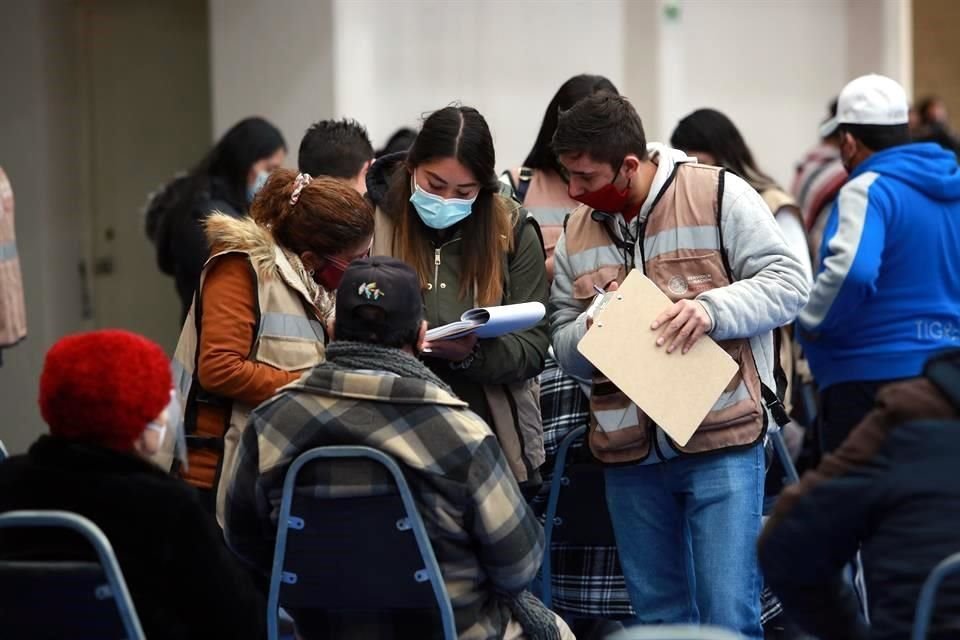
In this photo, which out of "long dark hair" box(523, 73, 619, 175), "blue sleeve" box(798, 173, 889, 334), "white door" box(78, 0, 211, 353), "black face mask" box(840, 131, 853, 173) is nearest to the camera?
"blue sleeve" box(798, 173, 889, 334)

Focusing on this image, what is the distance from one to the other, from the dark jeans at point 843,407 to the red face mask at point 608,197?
1358 mm

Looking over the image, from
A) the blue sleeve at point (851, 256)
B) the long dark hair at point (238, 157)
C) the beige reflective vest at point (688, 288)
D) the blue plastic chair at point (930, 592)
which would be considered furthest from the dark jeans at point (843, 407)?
the long dark hair at point (238, 157)

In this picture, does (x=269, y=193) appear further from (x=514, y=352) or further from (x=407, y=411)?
(x=407, y=411)

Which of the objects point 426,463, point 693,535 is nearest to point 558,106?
point 693,535

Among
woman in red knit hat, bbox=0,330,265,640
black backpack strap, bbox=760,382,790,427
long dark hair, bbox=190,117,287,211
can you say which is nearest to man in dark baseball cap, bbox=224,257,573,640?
woman in red knit hat, bbox=0,330,265,640

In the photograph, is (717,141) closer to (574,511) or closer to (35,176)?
(574,511)

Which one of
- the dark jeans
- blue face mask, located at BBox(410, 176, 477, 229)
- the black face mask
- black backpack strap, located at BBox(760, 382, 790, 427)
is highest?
the black face mask

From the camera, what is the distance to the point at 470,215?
407 cm

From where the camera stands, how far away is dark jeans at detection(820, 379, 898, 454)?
475 centimetres

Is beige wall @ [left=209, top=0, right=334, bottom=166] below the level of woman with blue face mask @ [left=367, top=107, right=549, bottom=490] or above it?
above

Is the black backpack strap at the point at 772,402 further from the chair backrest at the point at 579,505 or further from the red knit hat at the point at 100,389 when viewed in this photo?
the red knit hat at the point at 100,389

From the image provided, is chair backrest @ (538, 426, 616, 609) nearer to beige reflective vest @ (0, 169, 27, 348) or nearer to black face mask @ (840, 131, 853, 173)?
black face mask @ (840, 131, 853, 173)

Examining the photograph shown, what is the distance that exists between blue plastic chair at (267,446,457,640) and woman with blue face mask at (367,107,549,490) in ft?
2.84

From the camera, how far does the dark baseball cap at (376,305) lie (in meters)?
3.24
